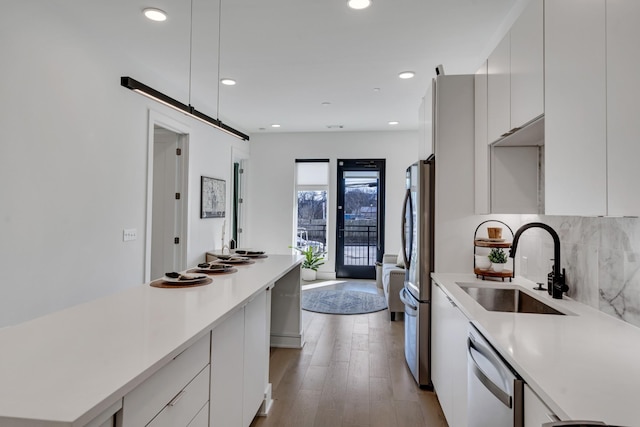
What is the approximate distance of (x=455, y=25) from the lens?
2.86 m

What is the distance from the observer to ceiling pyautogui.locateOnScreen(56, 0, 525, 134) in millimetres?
2643

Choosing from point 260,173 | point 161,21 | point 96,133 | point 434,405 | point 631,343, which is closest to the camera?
point 631,343

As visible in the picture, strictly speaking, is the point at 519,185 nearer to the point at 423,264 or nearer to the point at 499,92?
the point at 499,92

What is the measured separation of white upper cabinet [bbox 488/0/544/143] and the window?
4.85 metres

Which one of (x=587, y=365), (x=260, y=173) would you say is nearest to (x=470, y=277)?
(x=587, y=365)

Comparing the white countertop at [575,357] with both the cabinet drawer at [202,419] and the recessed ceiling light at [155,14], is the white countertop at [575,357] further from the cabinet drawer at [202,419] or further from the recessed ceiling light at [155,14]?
the recessed ceiling light at [155,14]

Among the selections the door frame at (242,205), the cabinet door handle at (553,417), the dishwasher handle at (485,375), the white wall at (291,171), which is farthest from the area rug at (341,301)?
the cabinet door handle at (553,417)

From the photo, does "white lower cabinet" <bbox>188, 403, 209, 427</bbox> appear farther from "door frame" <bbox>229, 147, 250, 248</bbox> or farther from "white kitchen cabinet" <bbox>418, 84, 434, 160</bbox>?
"door frame" <bbox>229, 147, 250, 248</bbox>

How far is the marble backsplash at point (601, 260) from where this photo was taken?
1.47 m

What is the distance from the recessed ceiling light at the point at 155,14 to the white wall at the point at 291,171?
14.0 feet

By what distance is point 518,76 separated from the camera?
1806 mm

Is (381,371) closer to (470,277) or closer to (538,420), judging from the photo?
(470,277)

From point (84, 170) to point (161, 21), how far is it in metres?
1.35

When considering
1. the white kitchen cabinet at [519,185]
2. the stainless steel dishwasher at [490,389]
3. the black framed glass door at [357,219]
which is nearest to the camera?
the stainless steel dishwasher at [490,389]
